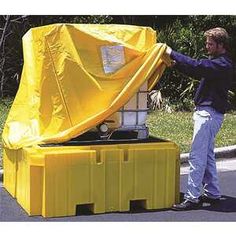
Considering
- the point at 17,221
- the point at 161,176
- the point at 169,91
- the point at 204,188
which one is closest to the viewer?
the point at 17,221

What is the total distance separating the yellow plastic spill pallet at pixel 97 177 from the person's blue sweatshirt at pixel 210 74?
582 millimetres

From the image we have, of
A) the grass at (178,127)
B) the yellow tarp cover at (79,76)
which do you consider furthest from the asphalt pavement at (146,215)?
the grass at (178,127)

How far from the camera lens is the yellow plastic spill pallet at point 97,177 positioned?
4992 mm

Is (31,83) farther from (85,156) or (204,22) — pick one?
(204,22)

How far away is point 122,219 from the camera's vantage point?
507 cm

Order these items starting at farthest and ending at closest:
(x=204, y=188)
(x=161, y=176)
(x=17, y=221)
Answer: (x=204, y=188), (x=161, y=176), (x=17, y=221)

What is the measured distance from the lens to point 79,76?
5.16 meters

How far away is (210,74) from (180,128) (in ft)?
16.7

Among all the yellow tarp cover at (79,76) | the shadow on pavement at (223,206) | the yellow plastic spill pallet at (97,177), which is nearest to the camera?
the yellow plastic spill pallet at (97,177)

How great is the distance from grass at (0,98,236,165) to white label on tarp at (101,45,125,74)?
10.5 ft

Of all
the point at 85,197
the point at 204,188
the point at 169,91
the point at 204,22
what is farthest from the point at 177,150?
the point at 204,22

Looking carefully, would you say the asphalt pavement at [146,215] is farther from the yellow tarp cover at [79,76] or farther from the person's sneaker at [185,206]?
the yellow tarp cover at [79,76]

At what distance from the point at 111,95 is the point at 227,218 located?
158 centimetres

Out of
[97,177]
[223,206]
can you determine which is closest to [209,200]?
[223,206]
